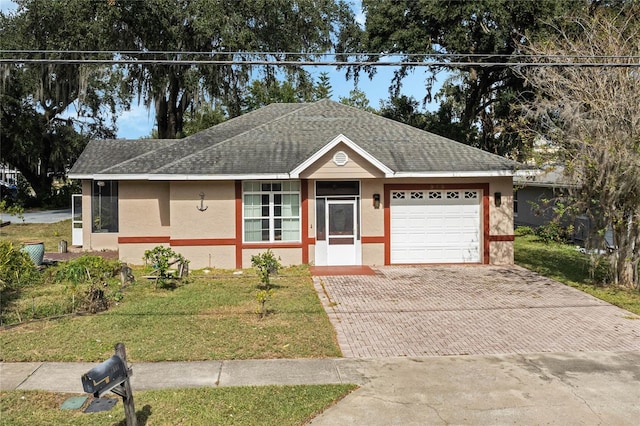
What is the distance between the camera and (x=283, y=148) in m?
16.6

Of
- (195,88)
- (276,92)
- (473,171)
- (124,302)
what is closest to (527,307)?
(473,171)

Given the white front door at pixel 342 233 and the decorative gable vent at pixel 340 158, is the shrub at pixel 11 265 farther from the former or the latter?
the decorative gable vent at pixel 340 158

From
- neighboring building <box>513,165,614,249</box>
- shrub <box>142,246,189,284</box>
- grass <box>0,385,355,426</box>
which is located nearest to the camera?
grass <box>0,385,355,426</box>

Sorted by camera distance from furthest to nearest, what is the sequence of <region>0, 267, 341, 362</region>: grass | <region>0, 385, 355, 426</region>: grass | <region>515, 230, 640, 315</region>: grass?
1. <region>515, 230, 640, 315</region>: grass
2. <region>0, 267, 341, 362</region>: grass
3. <region>0, 385, 355, 426</region>: grass

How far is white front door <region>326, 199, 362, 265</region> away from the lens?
615 inches

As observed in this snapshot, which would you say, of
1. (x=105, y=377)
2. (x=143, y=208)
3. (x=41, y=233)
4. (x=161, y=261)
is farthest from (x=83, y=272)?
(x=41, y=233)

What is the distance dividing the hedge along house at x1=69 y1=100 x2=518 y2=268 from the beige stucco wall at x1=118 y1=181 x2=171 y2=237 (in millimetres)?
34

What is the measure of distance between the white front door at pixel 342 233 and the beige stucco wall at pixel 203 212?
121 inches

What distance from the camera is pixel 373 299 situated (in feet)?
37.7

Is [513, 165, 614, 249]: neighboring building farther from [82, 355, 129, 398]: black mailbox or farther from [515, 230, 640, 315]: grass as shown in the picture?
[82, 355, 129, 398]: black mailbox

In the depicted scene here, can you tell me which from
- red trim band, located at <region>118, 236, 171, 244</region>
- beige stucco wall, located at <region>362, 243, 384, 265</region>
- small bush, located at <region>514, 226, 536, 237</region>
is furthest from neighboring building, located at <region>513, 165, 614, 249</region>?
red trim band, located at <region>118, 236, 171, 244</region>

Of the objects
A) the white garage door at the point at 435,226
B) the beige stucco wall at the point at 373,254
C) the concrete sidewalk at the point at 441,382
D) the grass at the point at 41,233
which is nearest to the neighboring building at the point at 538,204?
the white garage door at the point at 435,226

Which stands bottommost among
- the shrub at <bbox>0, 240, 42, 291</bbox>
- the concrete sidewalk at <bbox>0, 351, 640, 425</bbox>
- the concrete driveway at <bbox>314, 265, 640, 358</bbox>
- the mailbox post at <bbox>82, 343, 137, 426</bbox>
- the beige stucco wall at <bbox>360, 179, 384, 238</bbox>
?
the concrete sidewalk at <bbox>0, 351, 640, 425</bbox>

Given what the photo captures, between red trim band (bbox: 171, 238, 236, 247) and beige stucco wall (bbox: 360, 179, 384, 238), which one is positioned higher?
beige stucco wall (bbox: 360, 179, 384, 238)
